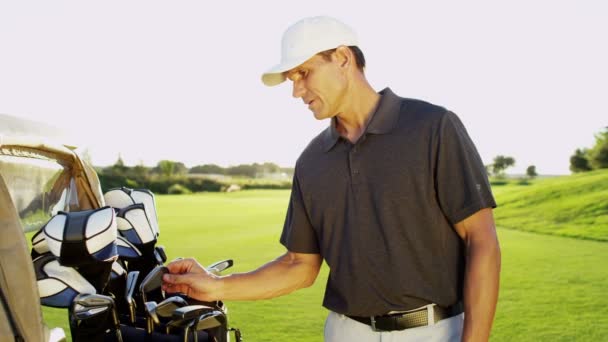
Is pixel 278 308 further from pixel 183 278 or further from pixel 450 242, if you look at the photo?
pixel 450 242

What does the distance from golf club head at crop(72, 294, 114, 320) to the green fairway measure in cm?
378

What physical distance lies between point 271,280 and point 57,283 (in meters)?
0.79

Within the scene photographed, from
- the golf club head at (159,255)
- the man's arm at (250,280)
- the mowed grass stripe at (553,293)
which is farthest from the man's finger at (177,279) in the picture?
the mowed grass stripe at (553,293)

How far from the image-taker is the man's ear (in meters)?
2.51

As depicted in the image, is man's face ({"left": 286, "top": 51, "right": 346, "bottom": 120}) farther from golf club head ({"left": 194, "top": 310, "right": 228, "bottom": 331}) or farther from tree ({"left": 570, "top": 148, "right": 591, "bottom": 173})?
tree ({"left": 570, "top": 148, "right": 591, "bottom": 173})

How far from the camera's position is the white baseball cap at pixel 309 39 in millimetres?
2477

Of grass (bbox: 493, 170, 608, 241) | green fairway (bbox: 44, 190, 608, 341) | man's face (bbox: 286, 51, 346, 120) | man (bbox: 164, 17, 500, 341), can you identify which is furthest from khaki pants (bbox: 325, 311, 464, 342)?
grass (bbox: 493, 170, 608, 241)

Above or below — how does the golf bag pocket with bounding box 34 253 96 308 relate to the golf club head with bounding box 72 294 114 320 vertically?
above

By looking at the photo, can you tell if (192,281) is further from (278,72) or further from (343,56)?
(343,56)

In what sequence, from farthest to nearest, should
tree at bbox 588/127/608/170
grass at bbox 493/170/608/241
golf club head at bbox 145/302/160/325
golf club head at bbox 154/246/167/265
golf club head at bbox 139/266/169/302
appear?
1. tree at bbox 588/127/608/170
2. grass at bbox 493/170/608/241
3. golf club head at bbox 154/246/167/265
4. golf club head at bbox 145/302/160/325
5. golf club head at bbox 139/266/169/302

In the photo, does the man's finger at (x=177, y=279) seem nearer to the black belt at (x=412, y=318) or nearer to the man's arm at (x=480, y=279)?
the black belt at (x=412, y=318)

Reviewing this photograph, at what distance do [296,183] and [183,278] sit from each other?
563 millimetres

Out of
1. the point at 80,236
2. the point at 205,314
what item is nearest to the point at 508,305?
the point at 205,314

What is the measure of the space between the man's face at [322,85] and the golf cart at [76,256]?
2.88 ft
